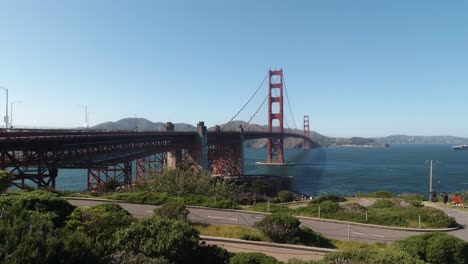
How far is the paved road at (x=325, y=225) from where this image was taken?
1617 centimetres

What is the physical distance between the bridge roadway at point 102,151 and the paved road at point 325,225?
798 centimetres

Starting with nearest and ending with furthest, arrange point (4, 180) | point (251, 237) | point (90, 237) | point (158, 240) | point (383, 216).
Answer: point (90, 237)
point (158, 240)
point (251, 237)
point (4, 180)
point (383, 216)

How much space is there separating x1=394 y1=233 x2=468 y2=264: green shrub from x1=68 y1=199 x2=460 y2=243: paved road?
10.6 ft

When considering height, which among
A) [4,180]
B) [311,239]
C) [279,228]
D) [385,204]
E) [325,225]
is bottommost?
[385,204]

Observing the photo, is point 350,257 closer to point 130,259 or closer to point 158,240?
point 158,240

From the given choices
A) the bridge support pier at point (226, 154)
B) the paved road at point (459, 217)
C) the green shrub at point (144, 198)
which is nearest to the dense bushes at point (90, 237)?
the green shrub at point (144, 198)

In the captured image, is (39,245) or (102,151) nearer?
(39,245)

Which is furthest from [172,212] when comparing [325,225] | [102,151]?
[102,151]

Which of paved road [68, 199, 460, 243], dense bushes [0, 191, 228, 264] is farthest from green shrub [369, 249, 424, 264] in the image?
paved road [68, 199, 460, 243]

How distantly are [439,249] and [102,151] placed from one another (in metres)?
32.5

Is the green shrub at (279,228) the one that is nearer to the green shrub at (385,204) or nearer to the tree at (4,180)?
the tree at (4,180)

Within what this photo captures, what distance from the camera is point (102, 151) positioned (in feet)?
124

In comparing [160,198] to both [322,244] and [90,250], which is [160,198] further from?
[90,250]

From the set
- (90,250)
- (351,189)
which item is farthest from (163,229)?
(351,189)
